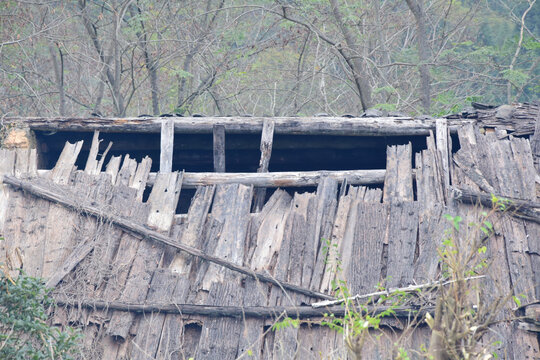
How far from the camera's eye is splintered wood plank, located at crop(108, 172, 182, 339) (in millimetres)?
5859

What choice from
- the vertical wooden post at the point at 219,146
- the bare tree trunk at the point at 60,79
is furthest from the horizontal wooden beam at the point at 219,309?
the bare tree trunk at the point at 60,79

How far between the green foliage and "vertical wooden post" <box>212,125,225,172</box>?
8.61 feet

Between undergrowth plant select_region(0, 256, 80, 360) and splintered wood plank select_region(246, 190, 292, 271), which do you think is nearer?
undergrowth plant select_region(0, 256, 80, 360)

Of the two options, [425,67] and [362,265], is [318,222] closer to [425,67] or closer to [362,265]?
[362,265]

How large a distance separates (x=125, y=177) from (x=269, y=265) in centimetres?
207

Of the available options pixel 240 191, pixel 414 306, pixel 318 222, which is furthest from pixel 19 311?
pixel 414 306

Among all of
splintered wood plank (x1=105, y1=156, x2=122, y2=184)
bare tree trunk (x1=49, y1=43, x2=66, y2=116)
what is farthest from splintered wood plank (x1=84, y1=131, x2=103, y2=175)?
bare tree trunk (x1=49, y1=43, x2=66, y2=116)

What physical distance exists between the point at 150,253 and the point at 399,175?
2929 mm

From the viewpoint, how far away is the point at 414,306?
557 centimetres

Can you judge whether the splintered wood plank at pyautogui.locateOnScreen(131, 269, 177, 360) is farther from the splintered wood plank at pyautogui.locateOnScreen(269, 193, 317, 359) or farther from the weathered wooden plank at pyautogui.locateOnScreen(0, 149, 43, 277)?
the weathered wooden plank at pyautogui.locateOnScreen(0, 149, 43, 277)

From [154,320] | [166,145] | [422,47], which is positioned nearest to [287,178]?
[166,145]

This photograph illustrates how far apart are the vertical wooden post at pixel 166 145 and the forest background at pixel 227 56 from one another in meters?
4.82

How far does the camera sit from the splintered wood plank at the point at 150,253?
5.86m

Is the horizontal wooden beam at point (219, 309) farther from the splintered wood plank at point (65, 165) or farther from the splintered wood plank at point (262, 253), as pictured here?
the splintered wood plank at point (65, 165)
